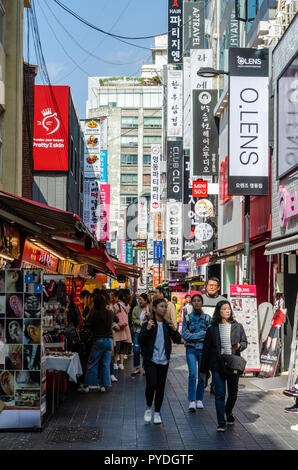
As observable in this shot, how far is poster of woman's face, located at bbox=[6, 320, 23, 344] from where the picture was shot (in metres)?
9.00

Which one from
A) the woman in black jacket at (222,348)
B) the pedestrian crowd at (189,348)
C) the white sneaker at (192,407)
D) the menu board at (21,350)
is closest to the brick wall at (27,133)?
the pedestrian crowd at (189,348)

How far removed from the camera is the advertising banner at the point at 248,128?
16.2 m

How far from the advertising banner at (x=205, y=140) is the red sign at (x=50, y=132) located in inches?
206

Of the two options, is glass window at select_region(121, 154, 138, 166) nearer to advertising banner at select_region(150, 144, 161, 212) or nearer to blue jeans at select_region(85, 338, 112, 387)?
advertising banner at select_region(150, 144, 161, 212)

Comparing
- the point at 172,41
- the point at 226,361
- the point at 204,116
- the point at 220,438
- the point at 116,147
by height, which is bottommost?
the point at 220,438

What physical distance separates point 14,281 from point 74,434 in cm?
223

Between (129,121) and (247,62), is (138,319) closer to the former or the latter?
(247,62)

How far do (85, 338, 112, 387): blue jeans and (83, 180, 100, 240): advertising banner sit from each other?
14.7 meters

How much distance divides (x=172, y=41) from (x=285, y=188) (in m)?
32.7

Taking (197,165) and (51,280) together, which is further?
(197,165)

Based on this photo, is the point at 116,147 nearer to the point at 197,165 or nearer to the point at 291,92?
the point at 197,165

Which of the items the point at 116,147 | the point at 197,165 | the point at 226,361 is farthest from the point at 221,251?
the point at 116,147

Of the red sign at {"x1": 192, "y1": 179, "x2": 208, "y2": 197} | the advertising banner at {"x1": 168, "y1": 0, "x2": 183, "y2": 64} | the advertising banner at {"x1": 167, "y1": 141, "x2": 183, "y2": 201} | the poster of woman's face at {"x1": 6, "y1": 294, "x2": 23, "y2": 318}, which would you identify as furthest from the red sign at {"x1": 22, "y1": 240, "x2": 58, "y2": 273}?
the advertising banner at {"x1": 168, "y1": 0, "x2": 183, "y2": 64}
